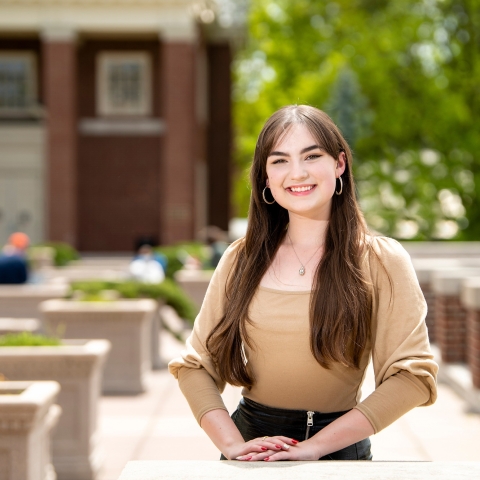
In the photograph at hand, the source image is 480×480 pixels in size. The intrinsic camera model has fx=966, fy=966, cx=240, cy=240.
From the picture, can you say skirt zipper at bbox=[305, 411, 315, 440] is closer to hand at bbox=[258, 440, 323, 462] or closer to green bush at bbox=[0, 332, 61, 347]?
hand at bbox=[258, 440, 323, 462]

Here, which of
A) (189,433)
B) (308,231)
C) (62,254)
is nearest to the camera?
(308,231)

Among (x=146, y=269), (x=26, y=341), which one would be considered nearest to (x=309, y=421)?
(x=26, y=341)

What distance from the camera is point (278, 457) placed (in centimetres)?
298

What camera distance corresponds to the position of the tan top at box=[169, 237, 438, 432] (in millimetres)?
Result: 3041

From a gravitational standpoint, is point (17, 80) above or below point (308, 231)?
above

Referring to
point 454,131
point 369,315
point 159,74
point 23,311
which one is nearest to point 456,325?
point 23,311

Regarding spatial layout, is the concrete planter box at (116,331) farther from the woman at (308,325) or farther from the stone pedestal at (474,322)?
the woman at (308,325)

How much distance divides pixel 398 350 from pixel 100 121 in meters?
26.5

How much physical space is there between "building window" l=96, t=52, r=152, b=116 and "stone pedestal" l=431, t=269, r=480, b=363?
18885mm

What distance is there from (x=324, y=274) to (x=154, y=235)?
2565cm

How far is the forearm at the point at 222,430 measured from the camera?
122 inches

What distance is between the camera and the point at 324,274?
3.16 m

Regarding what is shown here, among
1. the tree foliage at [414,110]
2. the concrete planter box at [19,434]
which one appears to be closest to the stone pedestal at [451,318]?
the concrete planter box at [19,434]

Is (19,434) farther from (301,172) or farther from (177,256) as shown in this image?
(177,256)
